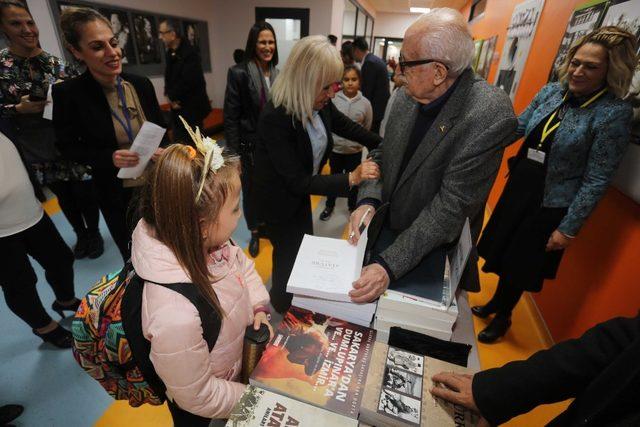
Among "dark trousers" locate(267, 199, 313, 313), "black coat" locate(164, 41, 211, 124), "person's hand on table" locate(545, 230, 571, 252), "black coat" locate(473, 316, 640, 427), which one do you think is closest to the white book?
"black coat" locate(473, 316, 640, 427)

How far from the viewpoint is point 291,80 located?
1447 mm

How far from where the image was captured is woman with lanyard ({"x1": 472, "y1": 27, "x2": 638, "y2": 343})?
58.7 inches

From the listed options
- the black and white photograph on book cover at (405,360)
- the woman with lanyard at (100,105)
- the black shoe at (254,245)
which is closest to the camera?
the black and white photograph on book cover at (405,360)

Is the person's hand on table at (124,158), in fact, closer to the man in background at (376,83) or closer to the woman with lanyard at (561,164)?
the woman with lanyard at (561,164)

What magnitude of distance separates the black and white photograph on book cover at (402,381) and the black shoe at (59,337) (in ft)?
6.39

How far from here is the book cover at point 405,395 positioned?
699 millimetres

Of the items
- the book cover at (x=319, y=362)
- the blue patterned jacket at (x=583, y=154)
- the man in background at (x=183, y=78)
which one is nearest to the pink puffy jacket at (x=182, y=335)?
the book cover at (x=319, y=362)

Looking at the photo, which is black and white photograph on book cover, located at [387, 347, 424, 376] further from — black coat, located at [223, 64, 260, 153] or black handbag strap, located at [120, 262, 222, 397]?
black coat, located at [223, 64, 260, 153]

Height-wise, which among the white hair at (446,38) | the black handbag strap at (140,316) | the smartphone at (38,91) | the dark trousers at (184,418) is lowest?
the dark trousers at (184,418)

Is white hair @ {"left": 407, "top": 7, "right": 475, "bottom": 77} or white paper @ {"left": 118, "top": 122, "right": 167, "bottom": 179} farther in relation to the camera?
white paper @ {"left": 118, "top": 122, "right": 167, "bottom": 179}

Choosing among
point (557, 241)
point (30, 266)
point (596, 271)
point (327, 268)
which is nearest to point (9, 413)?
point (30, 266)

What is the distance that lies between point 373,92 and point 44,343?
4206 millimetres

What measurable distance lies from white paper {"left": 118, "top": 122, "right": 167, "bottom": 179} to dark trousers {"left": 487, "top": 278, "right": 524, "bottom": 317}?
2.34 meters

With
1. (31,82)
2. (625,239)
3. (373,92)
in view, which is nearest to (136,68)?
(31,82)
